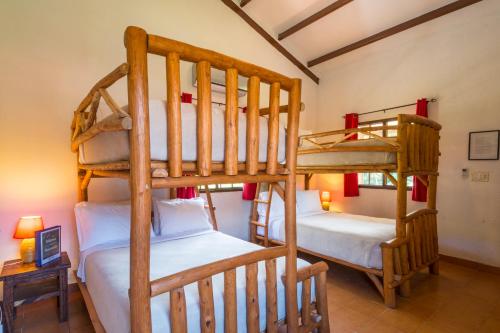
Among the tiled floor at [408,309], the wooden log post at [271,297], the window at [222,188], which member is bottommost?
the tiled floor at [408,309]

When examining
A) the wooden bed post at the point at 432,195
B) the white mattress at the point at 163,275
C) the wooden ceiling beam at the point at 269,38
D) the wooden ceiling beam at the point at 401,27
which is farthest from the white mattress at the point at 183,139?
the wooden ceiling beam at the point at 401,27

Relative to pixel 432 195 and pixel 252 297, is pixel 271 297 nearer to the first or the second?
pixel 252 297

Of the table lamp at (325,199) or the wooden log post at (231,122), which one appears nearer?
the wooden log post at (231,122)

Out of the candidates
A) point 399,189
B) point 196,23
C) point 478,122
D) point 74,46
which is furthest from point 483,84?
point 74,46

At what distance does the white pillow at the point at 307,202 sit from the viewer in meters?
3.85

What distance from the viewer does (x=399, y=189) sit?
2467 millimetres

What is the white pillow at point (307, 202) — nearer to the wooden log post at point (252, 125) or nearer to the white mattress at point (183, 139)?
the white mattress at point (183, 139)

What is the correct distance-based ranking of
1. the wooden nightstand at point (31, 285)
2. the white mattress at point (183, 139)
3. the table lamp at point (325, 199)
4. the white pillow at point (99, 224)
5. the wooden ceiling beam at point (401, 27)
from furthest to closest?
the table lamp at point (325, 199) < the wooden ceiling beam at point (401, 27) < the white pillow at point (99, 224) < the wooden nightstand at point (31, 285) < the white mattress at point (183, 139)

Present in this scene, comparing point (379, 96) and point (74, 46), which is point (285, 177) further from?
point (379, 96)

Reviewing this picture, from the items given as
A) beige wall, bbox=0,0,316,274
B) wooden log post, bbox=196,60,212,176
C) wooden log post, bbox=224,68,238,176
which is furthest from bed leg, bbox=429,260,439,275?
beige wall, bbox=0,0,316,274

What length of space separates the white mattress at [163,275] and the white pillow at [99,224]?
13 cm

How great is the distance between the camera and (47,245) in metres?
2.09

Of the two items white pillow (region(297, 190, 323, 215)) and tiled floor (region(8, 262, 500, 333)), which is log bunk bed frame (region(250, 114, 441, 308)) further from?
white pillow (region(297, 190, 323, 215))

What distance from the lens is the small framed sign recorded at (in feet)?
6.62
